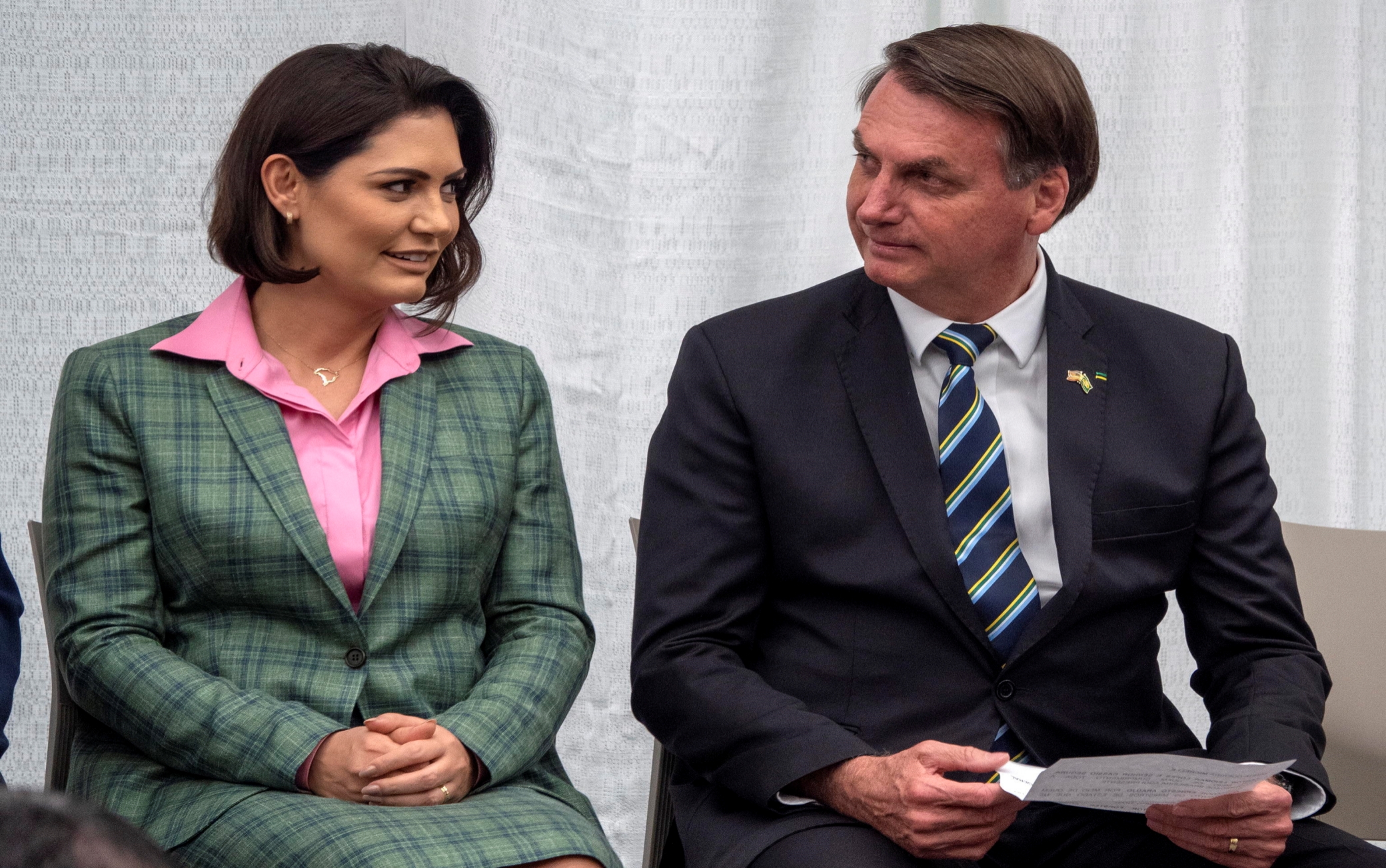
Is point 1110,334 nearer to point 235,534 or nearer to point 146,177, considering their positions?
point 235,534

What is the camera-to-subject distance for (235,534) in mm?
1898

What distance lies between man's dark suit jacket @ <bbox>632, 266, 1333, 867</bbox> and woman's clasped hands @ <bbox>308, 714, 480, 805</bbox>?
252 millimetres

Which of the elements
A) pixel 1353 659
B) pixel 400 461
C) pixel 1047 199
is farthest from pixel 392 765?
pixel 1353 659

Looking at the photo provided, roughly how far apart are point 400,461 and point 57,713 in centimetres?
56

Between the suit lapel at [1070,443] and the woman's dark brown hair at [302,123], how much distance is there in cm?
92

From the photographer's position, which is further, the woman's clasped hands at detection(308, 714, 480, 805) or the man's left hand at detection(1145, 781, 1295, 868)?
the woman's clasped hands at detection(308, 714, 480, 805)

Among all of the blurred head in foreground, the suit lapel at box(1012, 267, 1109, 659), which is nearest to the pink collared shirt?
the suit lapel at box(1012, 267, 1109, 659)

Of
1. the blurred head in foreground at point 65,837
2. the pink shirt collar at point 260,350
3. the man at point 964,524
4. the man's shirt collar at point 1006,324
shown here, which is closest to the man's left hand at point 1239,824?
the man at point 964,524

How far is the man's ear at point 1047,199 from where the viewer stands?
1996mm

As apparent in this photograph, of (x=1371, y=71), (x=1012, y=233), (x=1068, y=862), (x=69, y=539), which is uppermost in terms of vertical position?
(x=1371, y=71)

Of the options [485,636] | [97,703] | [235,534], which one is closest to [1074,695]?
[485,636]

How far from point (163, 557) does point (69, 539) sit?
0.38 ft

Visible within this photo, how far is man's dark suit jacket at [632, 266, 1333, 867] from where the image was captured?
1.80m

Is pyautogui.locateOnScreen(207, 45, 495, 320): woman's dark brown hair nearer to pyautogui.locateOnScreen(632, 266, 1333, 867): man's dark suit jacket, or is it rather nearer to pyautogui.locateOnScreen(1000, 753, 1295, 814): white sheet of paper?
pyautogui.locateOnScreen(632, 266, 1333, 867): man's dark suit jacket
